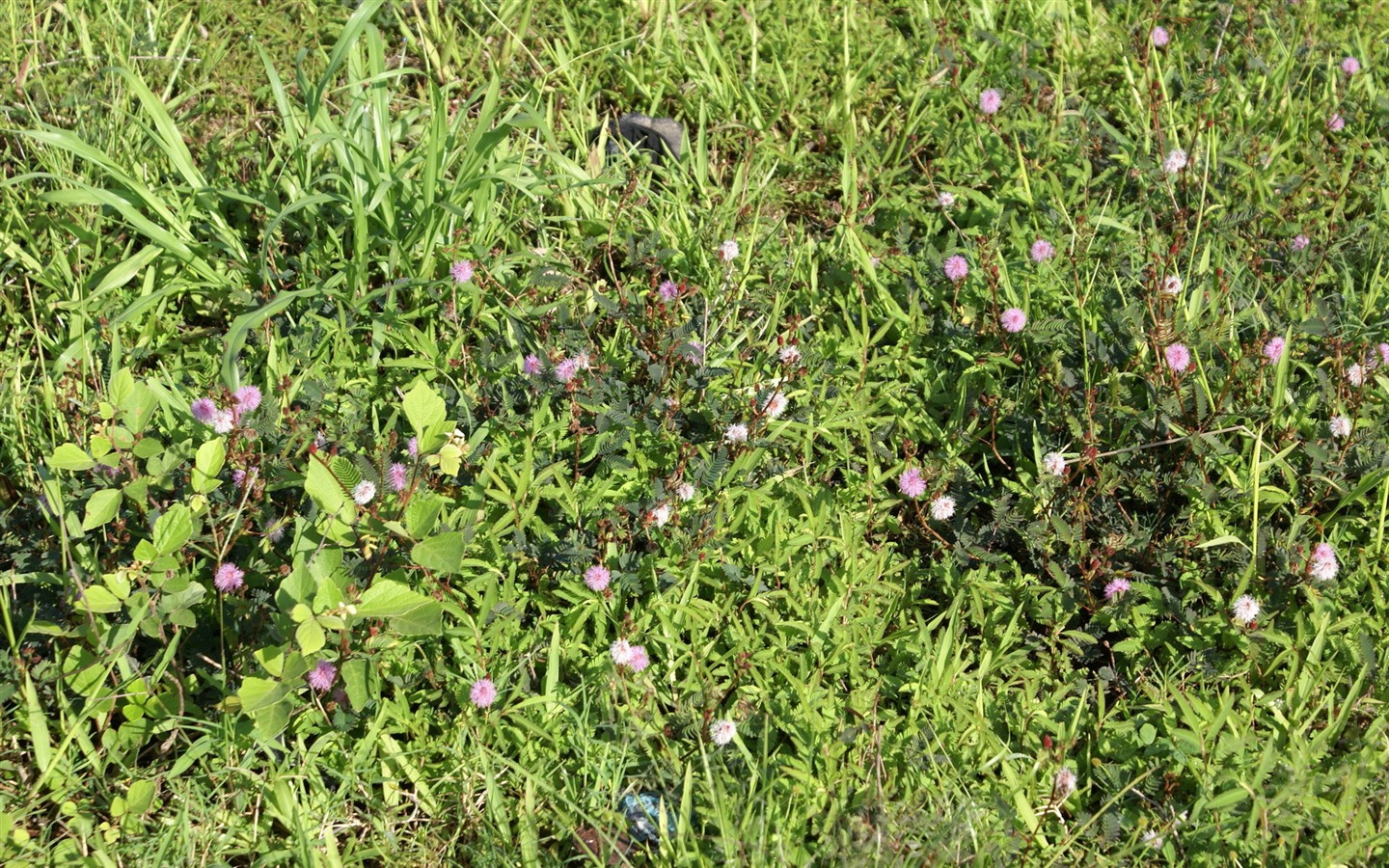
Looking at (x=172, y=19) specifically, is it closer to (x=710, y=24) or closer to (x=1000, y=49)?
(x=710, y=24)

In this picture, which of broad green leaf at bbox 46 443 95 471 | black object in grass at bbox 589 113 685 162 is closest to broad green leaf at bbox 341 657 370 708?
broad green leaf at bbox 46 443 95 471

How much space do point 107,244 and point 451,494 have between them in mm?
1266

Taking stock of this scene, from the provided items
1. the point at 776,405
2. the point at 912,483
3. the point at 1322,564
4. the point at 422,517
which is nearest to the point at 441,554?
the point at 422,517

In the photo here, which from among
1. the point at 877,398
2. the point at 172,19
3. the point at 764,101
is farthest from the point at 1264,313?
the point at 172,19

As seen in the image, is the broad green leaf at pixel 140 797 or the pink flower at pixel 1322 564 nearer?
the broad green leaf at pixel 140 797

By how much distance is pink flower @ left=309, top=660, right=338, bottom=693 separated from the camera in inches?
81.4

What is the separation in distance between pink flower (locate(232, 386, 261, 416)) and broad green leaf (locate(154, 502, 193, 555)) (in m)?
0.32

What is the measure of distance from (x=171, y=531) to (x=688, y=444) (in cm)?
107

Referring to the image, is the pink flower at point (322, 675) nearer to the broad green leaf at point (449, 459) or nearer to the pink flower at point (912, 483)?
the broad green leaf at point (449, 459)

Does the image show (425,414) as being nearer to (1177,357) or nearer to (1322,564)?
(1177,357)

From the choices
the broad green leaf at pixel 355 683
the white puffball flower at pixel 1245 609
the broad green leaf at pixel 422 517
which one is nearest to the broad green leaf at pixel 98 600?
the broad green leaf at pixel 355 683

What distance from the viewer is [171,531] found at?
2.11 meters

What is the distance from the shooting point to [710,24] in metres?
3.75

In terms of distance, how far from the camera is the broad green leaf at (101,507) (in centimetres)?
211
